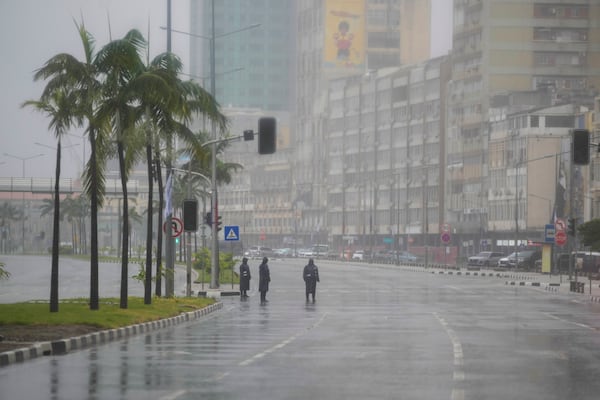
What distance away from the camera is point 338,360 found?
22.3m

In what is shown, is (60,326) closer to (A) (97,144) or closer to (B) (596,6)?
(A) (97,144)

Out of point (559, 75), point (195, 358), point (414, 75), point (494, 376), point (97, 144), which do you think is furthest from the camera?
point (414, 75)

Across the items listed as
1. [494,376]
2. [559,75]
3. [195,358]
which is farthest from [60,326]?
[559,75]

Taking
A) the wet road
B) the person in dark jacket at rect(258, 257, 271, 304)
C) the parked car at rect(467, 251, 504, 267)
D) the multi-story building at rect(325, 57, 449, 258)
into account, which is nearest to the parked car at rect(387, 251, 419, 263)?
the multi-story building at rect(325, 57, 449, 258)

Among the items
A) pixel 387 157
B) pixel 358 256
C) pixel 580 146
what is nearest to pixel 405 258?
pixel 358 256

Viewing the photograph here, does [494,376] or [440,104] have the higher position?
[440,104]

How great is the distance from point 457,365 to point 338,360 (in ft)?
6.92

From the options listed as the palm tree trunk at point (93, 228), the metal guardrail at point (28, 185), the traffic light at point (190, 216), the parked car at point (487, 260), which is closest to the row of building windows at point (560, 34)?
A: the parked car at point (487, 260)

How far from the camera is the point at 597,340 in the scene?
28391 millimetres

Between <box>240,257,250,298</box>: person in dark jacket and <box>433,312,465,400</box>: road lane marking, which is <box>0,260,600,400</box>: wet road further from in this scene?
<box>240,257,250,298</box>: person in dark jacket

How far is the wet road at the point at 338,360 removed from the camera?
17.0 metres

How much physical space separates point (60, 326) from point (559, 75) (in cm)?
12608

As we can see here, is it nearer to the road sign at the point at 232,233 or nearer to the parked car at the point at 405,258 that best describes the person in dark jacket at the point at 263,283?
the road sign at the point at 232,233

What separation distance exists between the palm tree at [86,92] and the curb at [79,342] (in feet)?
8.20
